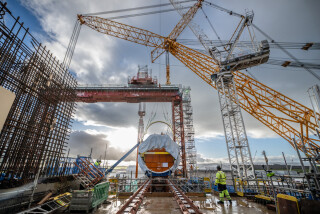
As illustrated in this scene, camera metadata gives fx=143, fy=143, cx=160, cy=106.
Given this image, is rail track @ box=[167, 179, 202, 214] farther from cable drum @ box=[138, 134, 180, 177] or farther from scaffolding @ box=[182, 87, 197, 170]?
scaffolding @ box=[182, 87, 197, 170]

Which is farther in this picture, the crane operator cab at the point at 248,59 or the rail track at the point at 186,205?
the crane operator cab at the point at 248,59

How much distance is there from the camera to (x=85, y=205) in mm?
4840

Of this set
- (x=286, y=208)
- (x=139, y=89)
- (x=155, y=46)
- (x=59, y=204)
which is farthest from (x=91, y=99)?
(x=286, y=208)

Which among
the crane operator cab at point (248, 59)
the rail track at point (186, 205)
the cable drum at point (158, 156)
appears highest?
the crane operator cab at point (248, 59)

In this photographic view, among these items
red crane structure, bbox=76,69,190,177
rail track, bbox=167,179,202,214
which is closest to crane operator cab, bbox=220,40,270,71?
red crane structure, bbox=76,69,190,177

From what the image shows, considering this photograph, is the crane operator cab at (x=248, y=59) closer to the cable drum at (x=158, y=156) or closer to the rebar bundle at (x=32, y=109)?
the cable drum at (x=158, y=156)

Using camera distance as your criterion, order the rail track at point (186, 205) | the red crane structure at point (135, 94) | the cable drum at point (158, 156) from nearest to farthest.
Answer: the rail track at point (186, 205) → the cable drum at point (158, 156) → the red crane structure at point (135, 94)

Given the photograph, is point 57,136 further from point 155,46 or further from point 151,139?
point 155,46

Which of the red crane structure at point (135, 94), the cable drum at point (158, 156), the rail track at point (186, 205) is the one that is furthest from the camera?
the red crane structure at point (135, 94)

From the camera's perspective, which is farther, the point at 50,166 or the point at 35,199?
the point at 50,166

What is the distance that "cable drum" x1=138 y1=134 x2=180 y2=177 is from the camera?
9352 mm

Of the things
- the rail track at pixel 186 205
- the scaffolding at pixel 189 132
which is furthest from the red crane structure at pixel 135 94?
the rail track at pixel 186 205

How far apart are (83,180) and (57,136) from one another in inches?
138

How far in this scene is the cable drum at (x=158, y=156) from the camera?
9.35 m
